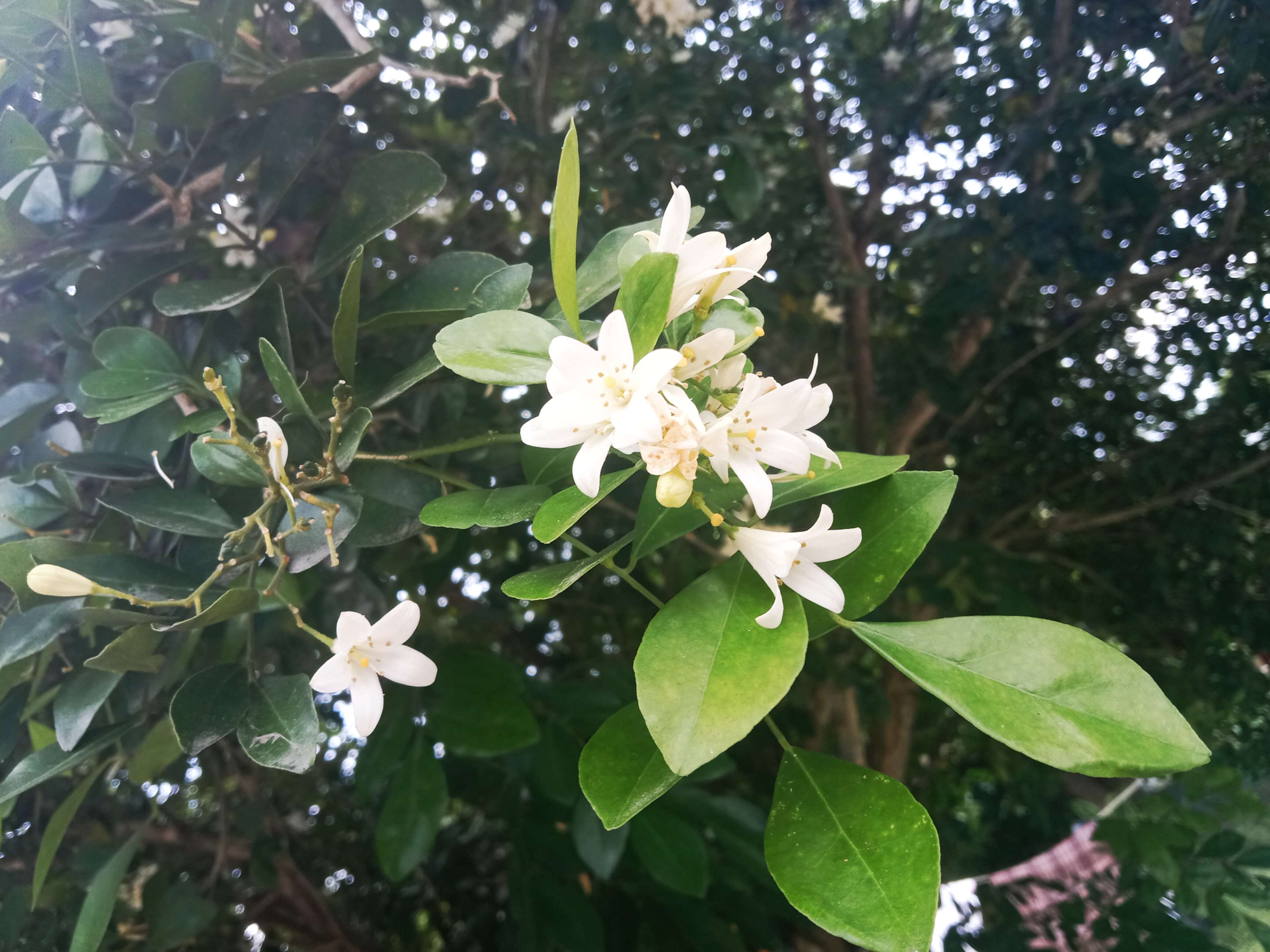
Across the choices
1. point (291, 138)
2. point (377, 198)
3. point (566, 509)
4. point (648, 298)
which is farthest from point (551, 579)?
point (291, 138)

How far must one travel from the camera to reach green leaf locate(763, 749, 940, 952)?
33 centimetres

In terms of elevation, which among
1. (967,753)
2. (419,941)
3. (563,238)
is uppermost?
(563,238)

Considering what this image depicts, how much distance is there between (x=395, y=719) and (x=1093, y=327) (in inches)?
52.0

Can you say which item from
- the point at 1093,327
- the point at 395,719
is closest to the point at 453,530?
the point at 395,719

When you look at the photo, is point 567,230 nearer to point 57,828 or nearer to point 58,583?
point 58,583

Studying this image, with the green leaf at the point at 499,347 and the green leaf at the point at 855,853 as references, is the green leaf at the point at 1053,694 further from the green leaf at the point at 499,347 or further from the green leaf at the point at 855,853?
the green leaf at the point at 499,347

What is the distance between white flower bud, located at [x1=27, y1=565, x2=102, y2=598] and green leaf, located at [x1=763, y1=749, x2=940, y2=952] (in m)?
0.44

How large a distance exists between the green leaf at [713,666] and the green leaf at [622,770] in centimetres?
4

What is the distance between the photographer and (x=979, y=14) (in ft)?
3.56

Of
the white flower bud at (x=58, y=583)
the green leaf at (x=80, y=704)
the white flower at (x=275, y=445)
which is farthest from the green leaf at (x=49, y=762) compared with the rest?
the white flower at (x=275, y=445)

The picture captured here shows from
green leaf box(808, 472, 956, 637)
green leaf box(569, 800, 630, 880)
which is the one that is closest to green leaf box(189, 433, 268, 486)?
green leaf box(808, 472, 956, 637)

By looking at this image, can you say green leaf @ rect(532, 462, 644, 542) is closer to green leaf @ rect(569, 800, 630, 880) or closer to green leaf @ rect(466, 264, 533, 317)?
green leaf @ rect(466, 264, 533, 317)

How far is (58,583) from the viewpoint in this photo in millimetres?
469

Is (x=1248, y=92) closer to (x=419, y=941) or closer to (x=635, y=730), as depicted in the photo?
(x=635, y=730)
